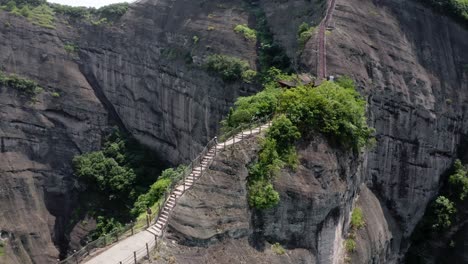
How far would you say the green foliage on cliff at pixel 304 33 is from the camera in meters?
31.8

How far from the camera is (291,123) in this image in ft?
74.9

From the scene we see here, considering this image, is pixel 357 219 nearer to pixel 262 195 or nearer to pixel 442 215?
pixel 262 195

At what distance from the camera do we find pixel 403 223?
33.4 m

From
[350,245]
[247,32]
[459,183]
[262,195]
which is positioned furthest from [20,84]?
[459,183]

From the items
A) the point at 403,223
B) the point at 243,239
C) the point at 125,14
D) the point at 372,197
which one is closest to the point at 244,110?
the point at 243,239

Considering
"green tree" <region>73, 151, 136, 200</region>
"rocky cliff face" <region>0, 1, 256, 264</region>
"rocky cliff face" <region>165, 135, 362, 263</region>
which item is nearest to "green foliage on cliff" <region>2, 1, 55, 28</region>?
"rocky cliff face" <region>0, 1, 256, 264</region>

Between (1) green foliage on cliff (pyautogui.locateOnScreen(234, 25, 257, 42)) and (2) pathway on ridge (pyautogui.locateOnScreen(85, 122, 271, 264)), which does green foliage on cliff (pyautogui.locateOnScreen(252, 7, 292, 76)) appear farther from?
(2) pathway on ridge (pyautogui.locateOnScreen(85, 122, 271, 264))

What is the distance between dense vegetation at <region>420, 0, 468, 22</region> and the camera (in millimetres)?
36406

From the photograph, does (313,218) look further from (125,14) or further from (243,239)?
(125,14)

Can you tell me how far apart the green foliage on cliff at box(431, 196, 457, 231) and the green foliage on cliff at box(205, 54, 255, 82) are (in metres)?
15.7

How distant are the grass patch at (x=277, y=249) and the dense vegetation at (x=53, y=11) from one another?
3464cm

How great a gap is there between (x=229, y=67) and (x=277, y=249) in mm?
18807

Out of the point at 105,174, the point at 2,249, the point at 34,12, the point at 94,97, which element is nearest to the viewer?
the point at 2,249

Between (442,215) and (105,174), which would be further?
(105,174)
